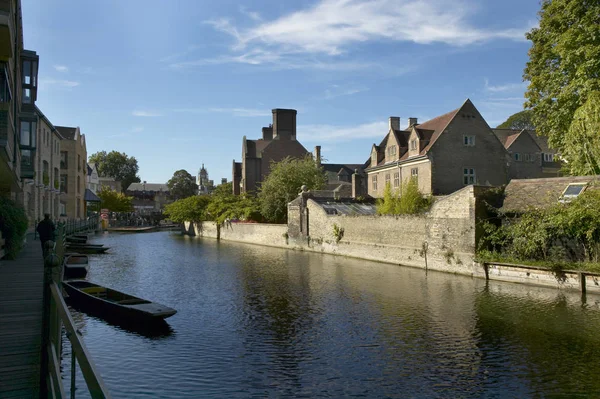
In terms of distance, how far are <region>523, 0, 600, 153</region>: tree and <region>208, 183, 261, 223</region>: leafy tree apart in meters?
30.7

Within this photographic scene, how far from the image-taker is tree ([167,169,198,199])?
11925 cm

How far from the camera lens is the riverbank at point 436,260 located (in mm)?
18531

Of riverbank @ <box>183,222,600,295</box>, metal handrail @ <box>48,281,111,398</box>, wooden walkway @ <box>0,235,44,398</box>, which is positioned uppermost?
metal handrail @ <box>48,281,111,398</box>

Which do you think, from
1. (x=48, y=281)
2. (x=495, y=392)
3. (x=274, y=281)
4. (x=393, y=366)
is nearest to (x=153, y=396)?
→ (x=48, y=281)

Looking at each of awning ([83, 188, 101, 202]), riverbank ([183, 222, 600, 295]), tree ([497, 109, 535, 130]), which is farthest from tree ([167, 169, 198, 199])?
riverbank ([183, 222, 600, 295])

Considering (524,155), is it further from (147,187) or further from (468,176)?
(147,187)

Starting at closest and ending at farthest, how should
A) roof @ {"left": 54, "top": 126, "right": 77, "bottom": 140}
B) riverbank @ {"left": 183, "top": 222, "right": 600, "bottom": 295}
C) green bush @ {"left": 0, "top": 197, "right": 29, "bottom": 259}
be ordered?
green bush @ {"left": 0, "top": 197, "right": 29, "bottom": 259} → riverbank @ {"left": 183, "top": 222, "right": 600, "bottom": 295} → roof @ {"left": 54, "top": 126, "right": 77, "bottom": 140}

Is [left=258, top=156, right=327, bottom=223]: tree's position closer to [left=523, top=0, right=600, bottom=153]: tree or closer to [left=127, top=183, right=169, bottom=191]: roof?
[left=523, top=0, right=600, bottom=153]: tree

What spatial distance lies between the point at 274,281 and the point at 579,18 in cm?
1910

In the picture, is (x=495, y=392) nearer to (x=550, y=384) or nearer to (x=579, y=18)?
(x=550, y=384)

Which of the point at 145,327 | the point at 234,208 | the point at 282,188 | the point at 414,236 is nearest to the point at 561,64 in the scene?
the point at 414,236

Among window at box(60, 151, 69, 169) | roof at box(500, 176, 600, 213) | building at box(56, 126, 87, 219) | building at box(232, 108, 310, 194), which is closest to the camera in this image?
roof at box(500, 176, 600, 213)

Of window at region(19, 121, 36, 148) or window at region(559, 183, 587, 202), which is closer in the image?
window at region(559, 183, 587, 202)

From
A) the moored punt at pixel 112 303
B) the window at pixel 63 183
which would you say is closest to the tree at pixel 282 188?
the window at pixel 63 183
